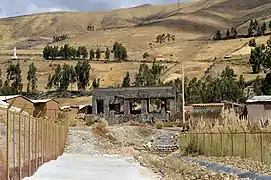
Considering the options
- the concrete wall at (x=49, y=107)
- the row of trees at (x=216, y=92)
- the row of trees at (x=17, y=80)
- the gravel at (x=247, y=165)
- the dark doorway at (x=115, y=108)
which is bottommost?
the gravel at (x=247, y=165)

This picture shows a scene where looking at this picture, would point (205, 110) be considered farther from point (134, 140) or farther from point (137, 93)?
point (137, 93)

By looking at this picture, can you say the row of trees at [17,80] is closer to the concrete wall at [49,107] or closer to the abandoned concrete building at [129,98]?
the abandoned concrete building at [129,98]

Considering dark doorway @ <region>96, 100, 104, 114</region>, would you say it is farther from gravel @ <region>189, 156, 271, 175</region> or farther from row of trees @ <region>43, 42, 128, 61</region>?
row of trees @ <region>43, 42, 128, 61</region>

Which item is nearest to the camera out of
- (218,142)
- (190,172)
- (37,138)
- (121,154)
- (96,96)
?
(37,138)

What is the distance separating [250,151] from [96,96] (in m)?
58.0

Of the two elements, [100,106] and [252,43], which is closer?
[100,106]

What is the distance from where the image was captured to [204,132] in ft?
140

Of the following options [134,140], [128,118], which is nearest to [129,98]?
[128,118]

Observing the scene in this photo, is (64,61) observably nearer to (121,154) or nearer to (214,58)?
(214,58)

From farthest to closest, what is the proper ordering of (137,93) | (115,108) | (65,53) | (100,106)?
(65,53), (115,108), (100,106), (137,93)

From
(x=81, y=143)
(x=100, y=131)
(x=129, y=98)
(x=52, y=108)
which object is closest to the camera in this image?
(x=81, y=143)

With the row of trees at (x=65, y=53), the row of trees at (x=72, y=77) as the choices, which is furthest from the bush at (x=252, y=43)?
the row of trees at (x=72, y=77)

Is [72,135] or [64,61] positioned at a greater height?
[64,61]

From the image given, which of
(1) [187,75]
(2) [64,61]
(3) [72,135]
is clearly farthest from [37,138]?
(2) [64,61]
